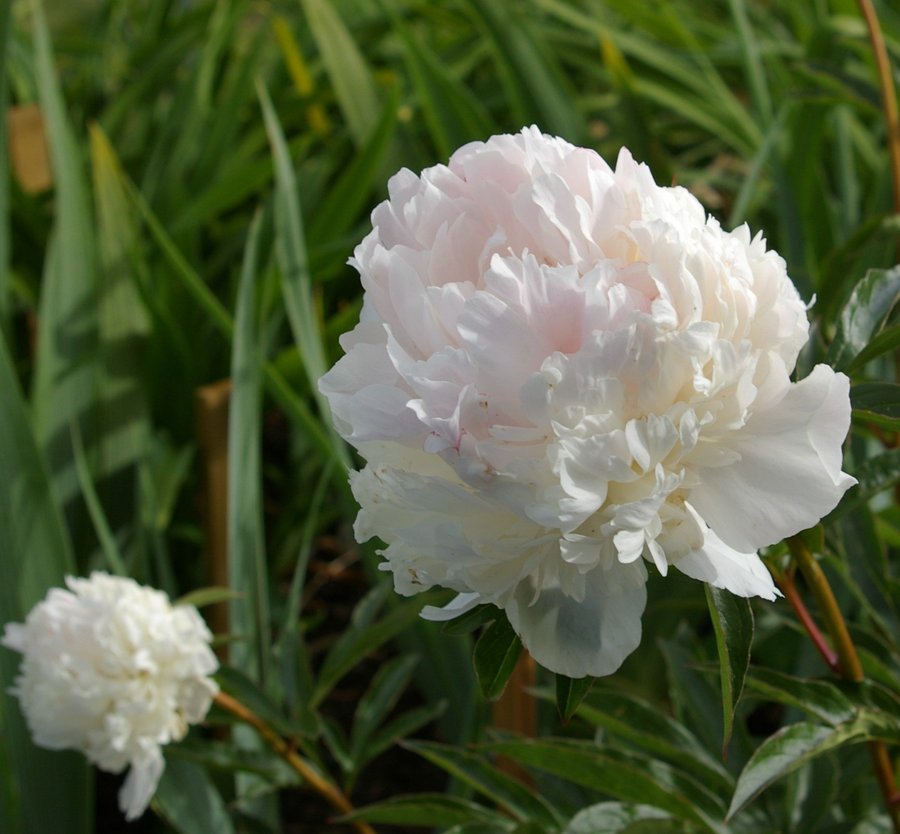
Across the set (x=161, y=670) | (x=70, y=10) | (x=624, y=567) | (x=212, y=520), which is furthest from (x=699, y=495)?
(x=70, y=10)

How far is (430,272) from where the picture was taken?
344mm

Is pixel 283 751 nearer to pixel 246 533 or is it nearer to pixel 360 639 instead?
pixel 360 639

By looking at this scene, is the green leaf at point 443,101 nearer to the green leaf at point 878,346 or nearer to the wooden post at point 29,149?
the wooden post at point 29,149

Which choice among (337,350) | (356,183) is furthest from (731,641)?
(356,183)

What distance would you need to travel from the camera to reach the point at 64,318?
1.09m

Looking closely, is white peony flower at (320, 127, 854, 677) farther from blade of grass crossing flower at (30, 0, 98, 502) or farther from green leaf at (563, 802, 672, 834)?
blade of grass crossing flower at (30, 0, 98, 502)

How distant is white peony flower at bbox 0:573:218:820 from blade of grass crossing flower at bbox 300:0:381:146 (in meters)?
0.73

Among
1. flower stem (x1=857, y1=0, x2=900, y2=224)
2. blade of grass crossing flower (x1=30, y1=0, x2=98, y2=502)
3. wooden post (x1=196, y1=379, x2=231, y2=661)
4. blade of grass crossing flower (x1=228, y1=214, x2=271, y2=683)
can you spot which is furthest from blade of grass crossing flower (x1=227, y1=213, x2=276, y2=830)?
flower stem (x1=857, y1=0, x2=900, y2=224)

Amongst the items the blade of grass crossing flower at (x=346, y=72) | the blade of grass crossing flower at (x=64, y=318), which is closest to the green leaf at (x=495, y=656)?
the blade of grass crossing flower at (x=64, y=318)

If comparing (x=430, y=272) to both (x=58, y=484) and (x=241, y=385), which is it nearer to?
(x=241, y=385)

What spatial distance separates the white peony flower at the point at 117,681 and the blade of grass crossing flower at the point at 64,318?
38 cm

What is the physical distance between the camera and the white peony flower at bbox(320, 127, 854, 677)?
32 cm

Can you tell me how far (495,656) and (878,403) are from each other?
0.50 feet

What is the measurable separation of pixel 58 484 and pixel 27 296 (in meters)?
0.34
